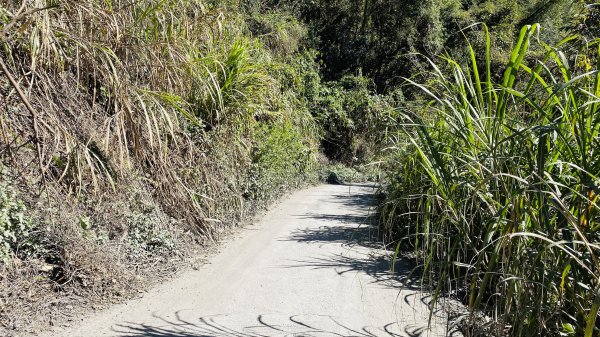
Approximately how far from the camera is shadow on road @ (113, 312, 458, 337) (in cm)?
436

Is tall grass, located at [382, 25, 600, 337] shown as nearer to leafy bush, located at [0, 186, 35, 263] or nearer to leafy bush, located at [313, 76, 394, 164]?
leafy bush, located at [0, 186, 35, 263]

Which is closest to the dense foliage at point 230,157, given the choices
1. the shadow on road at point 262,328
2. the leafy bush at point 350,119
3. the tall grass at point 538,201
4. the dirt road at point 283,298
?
the tall grass at point 538,201

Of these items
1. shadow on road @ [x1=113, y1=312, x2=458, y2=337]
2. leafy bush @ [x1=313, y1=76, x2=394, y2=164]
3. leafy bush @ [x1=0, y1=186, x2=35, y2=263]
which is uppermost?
leafy bush @ [x1=313, y1=76, x2=394, y2=164]

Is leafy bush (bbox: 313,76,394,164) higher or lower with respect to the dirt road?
higher

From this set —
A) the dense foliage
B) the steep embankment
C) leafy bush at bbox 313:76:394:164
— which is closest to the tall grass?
the dense foliage

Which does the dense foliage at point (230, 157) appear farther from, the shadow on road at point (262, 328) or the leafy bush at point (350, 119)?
the leafy bush at point (350, 119)

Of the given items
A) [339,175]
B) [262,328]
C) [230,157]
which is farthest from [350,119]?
[262,328]

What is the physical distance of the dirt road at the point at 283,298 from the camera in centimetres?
451

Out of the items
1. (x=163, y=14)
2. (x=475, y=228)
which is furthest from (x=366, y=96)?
(x=475, y=228)

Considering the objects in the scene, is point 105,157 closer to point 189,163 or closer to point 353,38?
point 189,163

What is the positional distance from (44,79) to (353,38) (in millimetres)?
24447

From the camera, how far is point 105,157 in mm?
5945

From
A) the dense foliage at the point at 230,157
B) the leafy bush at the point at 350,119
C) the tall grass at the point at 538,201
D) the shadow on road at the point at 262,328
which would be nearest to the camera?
the tall grass at the point at 538,201

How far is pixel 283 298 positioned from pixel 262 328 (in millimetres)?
900
